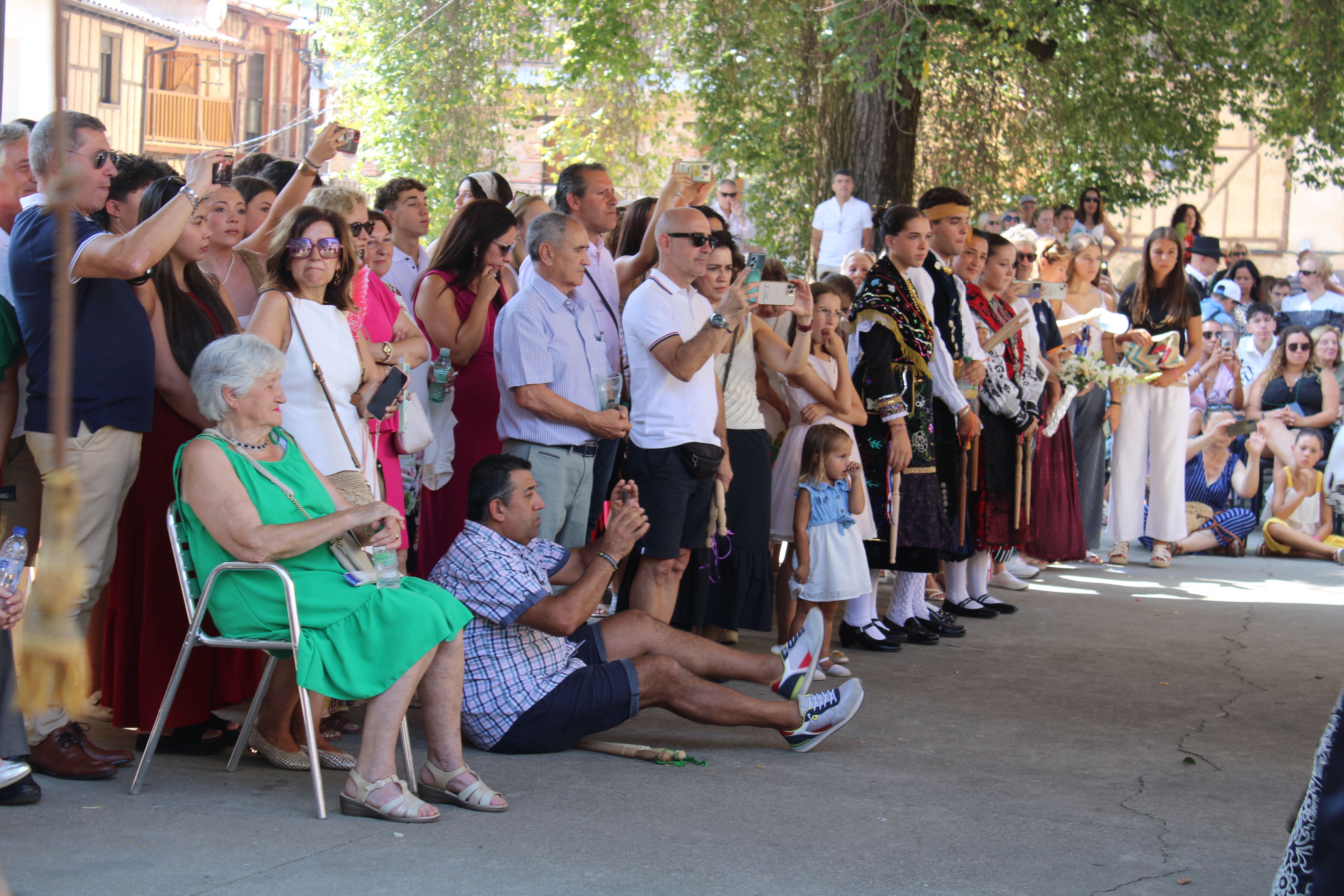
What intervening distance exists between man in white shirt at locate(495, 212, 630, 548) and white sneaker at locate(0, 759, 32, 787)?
1828mm

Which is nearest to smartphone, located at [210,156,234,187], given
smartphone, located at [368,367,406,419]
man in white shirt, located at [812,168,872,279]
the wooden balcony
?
smartphone, located at [368,367,406,419]

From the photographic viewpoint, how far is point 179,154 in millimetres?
20188

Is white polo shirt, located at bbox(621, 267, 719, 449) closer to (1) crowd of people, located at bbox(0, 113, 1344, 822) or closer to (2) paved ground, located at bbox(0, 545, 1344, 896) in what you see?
(1) crowd of people, located at bbox(0, 113, 1344, 822)

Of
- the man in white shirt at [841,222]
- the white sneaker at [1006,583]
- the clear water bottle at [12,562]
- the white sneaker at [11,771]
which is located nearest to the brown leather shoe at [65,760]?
the white sneaker at [11,771]

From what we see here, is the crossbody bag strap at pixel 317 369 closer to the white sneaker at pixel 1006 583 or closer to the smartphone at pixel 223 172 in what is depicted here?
the smartphone at pixel 223 172

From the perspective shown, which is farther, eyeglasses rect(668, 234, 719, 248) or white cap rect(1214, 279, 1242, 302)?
A: white cap rect(1214, 279, 1242, 302)

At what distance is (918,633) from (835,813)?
8.51 ft

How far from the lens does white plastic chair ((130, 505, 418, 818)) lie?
3426mm

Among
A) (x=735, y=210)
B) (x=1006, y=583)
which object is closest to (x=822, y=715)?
(x=1006, y=583)

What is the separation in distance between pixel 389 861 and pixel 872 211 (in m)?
7.71

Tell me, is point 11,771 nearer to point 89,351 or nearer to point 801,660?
point 89,351

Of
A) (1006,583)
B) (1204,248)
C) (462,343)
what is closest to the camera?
(462,343)

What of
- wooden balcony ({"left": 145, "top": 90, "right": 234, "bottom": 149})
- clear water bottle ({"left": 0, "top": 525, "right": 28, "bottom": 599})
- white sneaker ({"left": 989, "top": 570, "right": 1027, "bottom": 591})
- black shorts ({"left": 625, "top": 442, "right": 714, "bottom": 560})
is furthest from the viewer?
wooden balcony ({"left": 145, "top": 90, "right": 234, "bottom": 149})

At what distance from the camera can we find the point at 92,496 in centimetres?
369
